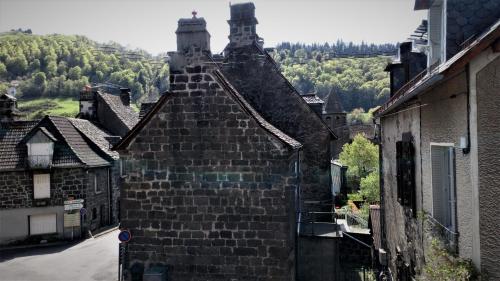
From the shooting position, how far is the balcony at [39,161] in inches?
886

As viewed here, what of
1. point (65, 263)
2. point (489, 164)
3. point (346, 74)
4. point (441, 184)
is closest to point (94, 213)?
point (65, 263)

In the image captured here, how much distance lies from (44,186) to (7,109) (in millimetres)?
6294

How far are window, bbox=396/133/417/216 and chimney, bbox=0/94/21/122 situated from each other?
80.6ft

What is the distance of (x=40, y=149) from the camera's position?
75.2ft

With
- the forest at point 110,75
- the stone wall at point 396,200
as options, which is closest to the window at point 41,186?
the stone wall at point 396,200

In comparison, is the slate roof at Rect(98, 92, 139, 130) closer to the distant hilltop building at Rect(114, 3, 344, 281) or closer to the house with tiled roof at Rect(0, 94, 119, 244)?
the house with tiled roof at Rect(0, 94, 119, 244)

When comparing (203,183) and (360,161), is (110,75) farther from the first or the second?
(203,183)

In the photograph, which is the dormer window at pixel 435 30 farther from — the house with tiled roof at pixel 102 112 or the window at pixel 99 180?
the house with tiled roof at pixel 102 112

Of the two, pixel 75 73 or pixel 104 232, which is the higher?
pixel 75 73

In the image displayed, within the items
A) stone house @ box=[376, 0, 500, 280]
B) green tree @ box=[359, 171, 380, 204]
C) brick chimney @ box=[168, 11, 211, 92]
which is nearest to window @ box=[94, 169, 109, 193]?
brick chimney @ box=[168, 11, 211, 92]

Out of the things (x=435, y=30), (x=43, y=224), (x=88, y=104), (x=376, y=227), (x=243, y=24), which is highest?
(x=243, y=24)

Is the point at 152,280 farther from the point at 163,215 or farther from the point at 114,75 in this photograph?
the point at 114,75

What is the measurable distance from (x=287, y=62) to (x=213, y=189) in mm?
183091

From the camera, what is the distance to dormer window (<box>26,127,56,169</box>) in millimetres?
22625
